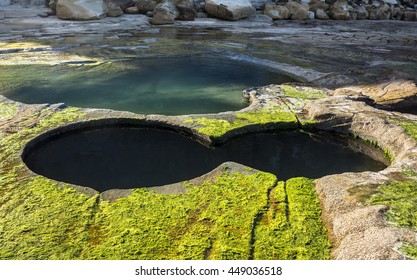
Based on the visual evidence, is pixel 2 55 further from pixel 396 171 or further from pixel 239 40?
pixel 396 171

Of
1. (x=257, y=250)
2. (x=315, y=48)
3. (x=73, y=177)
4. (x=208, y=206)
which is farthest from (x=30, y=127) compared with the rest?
(x=315, y=48)

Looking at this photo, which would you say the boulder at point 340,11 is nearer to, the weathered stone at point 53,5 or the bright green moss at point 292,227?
the weathered stone at point 53,5

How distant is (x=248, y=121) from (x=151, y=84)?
3.54 metres

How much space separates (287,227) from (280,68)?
282 inches

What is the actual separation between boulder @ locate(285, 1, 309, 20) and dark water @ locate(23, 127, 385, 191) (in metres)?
15.9

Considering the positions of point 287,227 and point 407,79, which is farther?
point 407,79

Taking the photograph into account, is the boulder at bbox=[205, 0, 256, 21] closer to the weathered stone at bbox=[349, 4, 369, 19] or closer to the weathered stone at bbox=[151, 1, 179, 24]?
the weathered stone at bbox=[151, 1, 179, 24]

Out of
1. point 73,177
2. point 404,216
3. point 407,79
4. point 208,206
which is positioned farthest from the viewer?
point 407,79

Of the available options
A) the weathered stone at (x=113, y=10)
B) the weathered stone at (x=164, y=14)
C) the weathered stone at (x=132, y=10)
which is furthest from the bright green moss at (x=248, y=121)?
the weathered stone at (x=132, y=10)

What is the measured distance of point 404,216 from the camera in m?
3.35

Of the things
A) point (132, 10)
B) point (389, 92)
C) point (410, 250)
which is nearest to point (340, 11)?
point (132, 10)

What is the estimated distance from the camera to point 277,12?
20.0 m


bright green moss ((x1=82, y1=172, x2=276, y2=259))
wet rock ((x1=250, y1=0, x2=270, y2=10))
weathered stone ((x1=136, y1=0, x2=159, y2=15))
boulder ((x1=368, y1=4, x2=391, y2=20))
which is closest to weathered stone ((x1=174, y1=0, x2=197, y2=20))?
weathered stone ((x1=136, y1=0, x2=159, y2=15))

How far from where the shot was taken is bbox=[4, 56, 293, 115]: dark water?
7465 millimetres
